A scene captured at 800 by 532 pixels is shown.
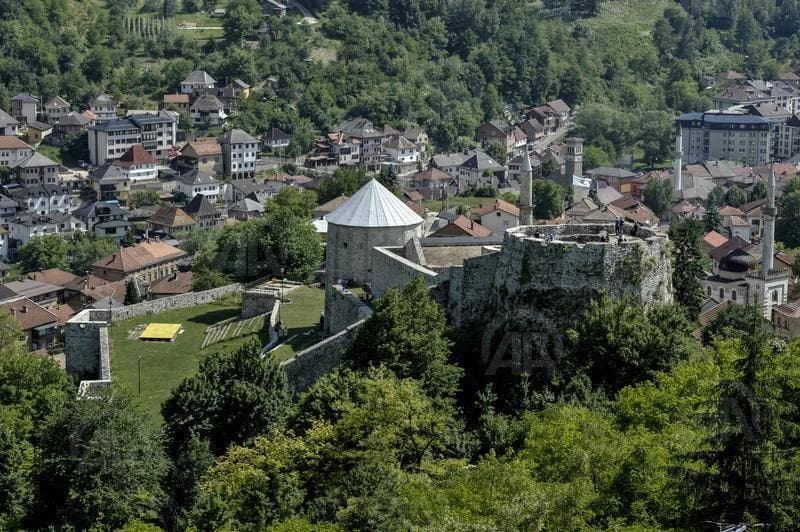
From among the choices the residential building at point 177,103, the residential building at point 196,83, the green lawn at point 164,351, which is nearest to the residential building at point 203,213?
the residential building at point 177,103

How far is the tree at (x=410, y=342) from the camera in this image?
83.8ft

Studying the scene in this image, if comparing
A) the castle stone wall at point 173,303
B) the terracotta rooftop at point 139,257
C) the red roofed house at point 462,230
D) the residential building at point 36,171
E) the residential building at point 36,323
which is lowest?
the residential building at point 36,323

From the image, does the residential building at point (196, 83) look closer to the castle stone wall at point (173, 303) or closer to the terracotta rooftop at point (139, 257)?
the terracotta rooftop at point (139, 257)

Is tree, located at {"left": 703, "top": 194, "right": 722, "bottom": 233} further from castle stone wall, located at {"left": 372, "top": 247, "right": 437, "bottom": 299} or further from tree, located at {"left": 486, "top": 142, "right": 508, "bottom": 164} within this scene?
castle stone wall, located at {"left": 372, "top": 247, "right": 437, "bottom": 299}

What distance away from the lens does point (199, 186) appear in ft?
276

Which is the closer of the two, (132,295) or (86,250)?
(132,295)

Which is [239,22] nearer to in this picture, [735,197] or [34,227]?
[34,227]

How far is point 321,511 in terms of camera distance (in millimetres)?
21891

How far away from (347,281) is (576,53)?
300 ft

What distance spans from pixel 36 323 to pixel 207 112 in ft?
139

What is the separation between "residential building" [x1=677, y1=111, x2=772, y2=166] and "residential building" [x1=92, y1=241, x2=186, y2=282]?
47.6 m

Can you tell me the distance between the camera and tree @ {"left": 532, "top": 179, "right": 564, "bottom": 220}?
239 ft

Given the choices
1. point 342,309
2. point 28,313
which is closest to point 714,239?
point 28,313

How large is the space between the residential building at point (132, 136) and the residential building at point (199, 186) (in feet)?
20.6
